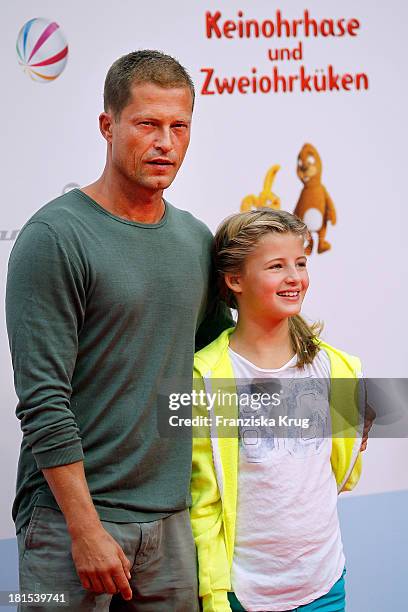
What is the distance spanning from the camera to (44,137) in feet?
8.18

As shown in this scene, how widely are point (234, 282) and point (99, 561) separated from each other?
566 millimetres

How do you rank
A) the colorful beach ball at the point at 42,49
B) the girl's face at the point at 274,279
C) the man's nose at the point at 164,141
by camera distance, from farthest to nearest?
the colorful beach ball at the point at 42,49 < the girl's face at the point at 274,279 < the man's nose at the point at 164,141

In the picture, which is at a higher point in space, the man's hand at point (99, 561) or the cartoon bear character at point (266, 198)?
the cartoon bear character at point (266, 198)

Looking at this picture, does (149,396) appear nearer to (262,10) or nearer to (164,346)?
(164,346)

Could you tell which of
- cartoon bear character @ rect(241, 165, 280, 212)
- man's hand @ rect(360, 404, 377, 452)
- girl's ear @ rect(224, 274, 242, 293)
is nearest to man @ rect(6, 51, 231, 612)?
girl's ear @ rect(224, 274, 242, 293)

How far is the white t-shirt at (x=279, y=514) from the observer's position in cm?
159

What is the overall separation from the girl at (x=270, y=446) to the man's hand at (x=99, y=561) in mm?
185

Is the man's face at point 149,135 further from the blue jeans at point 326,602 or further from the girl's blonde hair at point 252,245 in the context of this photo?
the blue jeans at point 326,602

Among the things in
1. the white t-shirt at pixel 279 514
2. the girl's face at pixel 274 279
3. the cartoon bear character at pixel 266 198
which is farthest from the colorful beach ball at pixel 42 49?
the white t-shirt at pixel 279 514

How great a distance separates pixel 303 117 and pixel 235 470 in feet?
3.97

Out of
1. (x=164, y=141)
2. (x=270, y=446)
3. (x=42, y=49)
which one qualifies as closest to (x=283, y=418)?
(x=270, y=446)

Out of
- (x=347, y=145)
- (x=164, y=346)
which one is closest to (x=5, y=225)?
(x=347, y=145)

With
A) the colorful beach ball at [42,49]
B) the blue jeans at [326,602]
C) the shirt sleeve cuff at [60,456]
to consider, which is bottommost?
the blue jeans at [326,602]

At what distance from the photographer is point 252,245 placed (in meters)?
1.70
